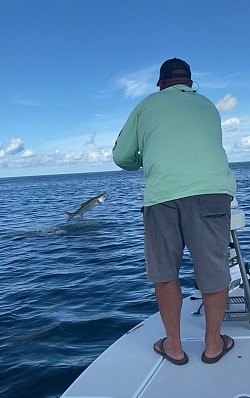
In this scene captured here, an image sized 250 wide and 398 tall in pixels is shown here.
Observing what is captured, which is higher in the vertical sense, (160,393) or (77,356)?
(160,393)

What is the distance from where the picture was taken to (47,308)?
299 inches

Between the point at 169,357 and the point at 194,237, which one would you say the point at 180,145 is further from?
the point at 169,357

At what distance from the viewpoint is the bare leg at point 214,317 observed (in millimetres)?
3354

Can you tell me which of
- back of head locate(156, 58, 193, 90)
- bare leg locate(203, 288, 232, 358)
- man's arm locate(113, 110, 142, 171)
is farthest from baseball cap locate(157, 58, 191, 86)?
bare leg locate(203, 288, 232, 358)

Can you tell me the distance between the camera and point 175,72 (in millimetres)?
3523

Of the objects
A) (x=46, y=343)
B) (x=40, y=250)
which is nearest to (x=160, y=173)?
(x=46, y=343)

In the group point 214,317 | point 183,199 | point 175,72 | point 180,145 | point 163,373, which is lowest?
point 163,373

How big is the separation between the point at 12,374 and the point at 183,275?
4.46 meters

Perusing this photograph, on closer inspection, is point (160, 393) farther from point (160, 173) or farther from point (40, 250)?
point (40, 250)

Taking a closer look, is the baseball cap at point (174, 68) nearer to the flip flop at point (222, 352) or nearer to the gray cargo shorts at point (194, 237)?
the gray cargo shorts at point (194, 237)

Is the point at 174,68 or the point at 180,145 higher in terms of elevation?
the point at 174,68

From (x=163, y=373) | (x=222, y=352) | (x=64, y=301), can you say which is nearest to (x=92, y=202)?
(x=64, y=301)

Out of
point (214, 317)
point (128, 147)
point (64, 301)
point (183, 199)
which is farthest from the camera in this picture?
point (64, 301)

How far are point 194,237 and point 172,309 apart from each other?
629 millimetres
